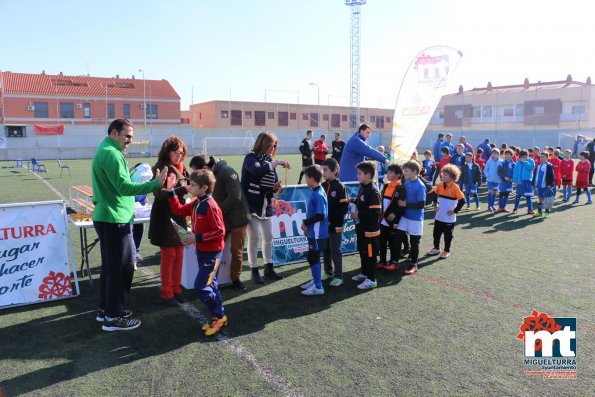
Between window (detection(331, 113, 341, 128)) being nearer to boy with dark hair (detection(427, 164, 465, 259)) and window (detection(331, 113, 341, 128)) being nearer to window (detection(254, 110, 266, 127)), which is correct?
window (detection(254, 110, 266, 127))

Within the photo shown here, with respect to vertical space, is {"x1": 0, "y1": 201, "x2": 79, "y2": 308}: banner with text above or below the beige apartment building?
below

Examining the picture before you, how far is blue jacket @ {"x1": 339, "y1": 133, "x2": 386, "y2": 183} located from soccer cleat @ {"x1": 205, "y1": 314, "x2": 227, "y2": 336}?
3.90 metres

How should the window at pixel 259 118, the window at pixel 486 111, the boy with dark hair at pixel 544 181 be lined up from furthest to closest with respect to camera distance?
the window at pixel 259 118, the window at pixel 486 111, the boy with dark hair at pixel 544 181

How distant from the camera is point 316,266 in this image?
5371 mm

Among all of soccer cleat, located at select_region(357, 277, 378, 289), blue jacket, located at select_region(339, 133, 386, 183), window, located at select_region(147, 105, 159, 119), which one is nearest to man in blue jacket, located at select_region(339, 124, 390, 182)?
blue jacket, located at select_region(339, 133, 386, 183)

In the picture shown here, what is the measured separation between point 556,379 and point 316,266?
270cm

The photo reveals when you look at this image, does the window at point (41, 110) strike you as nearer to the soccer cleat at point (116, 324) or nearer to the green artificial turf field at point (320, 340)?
the green artificial turf field at point (320, 340)

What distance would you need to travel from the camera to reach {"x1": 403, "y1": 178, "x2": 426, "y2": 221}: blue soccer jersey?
6410 millimetres

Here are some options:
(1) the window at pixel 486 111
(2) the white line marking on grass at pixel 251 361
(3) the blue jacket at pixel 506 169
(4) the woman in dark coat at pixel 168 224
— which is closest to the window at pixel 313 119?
(1) the window at pixel 486 111

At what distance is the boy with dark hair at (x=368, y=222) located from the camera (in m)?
5.69

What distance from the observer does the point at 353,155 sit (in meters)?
7.51

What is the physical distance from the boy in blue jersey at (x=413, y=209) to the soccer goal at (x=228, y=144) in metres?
33.4

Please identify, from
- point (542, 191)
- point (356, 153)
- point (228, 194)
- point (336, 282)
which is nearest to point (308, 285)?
point (336, 282)

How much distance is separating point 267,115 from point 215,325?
5821cm
